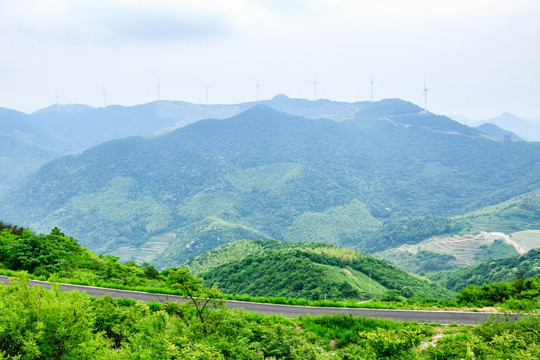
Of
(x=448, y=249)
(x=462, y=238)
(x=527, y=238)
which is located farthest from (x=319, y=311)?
(x=462, y=238)

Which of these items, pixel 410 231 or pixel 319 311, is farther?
pixel 410 231

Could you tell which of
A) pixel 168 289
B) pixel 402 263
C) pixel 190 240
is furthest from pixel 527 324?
pixel 190 240

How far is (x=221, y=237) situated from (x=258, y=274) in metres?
119

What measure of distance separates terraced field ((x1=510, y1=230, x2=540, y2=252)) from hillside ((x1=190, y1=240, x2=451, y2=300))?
9791cm

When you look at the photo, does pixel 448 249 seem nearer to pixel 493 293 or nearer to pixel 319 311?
pixel 493 293

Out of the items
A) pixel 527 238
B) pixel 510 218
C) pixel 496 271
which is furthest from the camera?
pixel 510 218

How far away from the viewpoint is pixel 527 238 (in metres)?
144

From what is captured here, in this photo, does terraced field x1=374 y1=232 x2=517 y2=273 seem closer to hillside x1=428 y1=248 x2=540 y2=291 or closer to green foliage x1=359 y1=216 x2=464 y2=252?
green foliage x1=359 y1=216 x2=464 y2=252

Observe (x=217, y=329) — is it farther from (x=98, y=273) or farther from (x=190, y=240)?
(x=190, y=240)

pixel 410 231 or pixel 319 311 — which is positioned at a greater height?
pixel 319 311

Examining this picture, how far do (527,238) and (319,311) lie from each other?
494 feet

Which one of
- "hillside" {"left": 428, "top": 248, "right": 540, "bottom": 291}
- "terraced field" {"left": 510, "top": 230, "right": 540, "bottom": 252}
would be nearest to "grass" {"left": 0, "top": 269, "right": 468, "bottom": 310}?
"hillside" {"left": 428, "top": 248, "right": 540, "bottom": 291}

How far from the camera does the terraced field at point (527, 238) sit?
136 meters

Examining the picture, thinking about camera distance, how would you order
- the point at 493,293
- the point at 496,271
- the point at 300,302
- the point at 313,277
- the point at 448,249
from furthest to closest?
the point at 448,249, the point at 496,271, the point at 313,277, the point at 493,293, the point at 300,302
